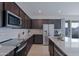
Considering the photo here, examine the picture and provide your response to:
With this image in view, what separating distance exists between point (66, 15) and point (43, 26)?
70.4 inches

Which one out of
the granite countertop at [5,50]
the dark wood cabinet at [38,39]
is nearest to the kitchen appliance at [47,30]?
the dark wood cabinet at [38,39]

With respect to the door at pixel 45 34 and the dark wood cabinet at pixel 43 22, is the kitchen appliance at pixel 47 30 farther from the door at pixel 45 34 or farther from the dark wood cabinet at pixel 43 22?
the dark wood cabinet at pixel 43 22

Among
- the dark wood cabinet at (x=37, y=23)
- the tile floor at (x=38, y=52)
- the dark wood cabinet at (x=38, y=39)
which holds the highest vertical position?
the dark wood cabinet at (x=37, y=23)

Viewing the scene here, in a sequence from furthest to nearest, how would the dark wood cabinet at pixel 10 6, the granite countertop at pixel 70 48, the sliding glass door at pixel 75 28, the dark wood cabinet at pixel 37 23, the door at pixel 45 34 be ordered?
the dark wood cabinet at pixel 37 23, the door at pixel 45 34, the sliding glass door at pixel 75 28, the dark wood cabinet at pixel 10 6, the granite countertop at pixel 70 48

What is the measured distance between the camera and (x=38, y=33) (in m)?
10.4

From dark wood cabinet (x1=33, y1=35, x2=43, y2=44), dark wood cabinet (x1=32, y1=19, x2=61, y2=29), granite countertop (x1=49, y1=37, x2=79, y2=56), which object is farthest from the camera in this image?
dark wood cabinet (x1=32, y1=19, x2=61, y2=29)

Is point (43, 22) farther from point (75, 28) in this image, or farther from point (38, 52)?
point (38, 52)

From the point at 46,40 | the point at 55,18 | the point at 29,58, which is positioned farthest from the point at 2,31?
the point at 55,18

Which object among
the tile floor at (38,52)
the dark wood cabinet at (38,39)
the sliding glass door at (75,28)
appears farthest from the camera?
the dark wood cabinet at (38,39)

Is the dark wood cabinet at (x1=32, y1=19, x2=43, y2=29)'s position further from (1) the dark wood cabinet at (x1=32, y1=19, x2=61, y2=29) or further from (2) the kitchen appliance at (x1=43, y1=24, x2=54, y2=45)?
(2) the kitchen appliance at (x1=43, y1=24, x2=54, y2=45)

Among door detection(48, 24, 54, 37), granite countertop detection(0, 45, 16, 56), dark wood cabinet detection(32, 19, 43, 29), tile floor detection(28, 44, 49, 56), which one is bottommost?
tile floor detection(28, 44, 49, 56)

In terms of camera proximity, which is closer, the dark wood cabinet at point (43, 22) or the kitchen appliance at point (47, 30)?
the kitchen appliance at point (47, 30)

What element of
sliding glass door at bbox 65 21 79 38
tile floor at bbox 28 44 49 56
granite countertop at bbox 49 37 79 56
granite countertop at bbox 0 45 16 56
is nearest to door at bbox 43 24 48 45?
sliding glass door at bbox 65 21 79 38

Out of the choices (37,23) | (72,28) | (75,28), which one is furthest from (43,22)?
(75,28)
